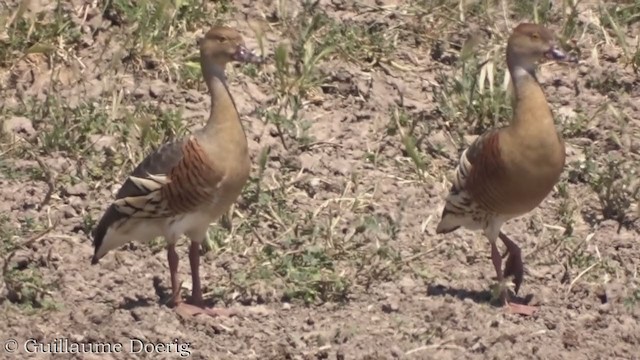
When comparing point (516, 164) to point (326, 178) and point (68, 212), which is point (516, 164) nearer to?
point (326, 178)

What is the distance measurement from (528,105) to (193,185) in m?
2.01

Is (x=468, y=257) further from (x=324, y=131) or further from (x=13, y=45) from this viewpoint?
(x=13, y=45)

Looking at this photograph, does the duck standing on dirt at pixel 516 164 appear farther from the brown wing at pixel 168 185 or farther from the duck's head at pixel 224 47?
the brown wing at pixel 168 185

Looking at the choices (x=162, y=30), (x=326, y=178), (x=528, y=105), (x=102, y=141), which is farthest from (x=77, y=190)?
(x=528, y=105)

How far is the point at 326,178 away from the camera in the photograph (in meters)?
10.5

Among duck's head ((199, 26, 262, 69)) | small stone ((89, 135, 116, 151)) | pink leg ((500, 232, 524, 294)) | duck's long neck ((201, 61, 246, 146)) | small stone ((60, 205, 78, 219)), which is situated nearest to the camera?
duck's long neck ((201, 61, 246, 146))

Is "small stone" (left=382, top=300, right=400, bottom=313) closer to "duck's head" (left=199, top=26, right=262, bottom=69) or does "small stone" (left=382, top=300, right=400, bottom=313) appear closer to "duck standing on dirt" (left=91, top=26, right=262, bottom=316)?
"duck standing on dirt" (left=91, top=26, right=262, bottom=316)

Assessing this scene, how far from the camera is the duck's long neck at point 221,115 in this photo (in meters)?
8.68

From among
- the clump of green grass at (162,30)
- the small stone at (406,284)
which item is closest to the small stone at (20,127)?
the clump of green grass at (162,30)

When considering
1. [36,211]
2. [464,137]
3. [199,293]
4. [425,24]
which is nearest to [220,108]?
[199,293]

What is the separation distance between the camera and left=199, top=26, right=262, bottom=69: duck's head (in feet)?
29.2

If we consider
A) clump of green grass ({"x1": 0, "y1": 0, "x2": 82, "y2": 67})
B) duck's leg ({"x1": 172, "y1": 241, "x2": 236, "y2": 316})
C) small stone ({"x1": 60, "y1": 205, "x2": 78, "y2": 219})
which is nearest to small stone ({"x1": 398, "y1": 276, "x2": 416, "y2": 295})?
duck's leg ({"x1": 172, "y1": 241, "x2": 236, "y2": 316})

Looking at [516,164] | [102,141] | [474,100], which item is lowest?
[102,141]

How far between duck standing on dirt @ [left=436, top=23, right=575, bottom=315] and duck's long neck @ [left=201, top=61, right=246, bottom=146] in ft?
4.83
